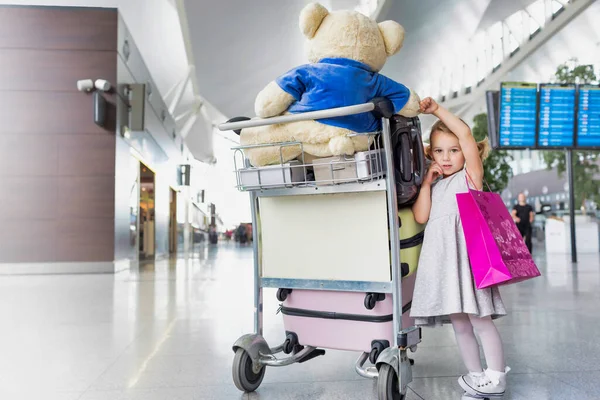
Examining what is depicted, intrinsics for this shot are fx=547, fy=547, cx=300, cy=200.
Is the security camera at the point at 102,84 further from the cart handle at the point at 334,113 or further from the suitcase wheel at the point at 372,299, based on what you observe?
the suitcase wheel at the point at 372,299

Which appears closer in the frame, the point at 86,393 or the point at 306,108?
the point at 306,108

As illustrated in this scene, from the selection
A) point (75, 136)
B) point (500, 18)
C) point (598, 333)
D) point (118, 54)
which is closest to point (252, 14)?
point (118, 54)

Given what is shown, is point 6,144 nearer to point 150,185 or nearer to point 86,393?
point 150,185

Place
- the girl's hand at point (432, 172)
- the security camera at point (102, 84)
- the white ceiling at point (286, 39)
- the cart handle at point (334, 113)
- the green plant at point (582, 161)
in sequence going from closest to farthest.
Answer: the cart handle at point (334, 113), the girl's hand at point (432, 172), the security camera at point (102, 84), the green plant at point (582, 161), the white ceiling at point (286, 39)

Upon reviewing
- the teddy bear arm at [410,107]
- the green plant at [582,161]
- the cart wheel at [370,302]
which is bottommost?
the cart wheel at [370,302]

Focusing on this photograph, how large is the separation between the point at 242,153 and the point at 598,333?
2.77m

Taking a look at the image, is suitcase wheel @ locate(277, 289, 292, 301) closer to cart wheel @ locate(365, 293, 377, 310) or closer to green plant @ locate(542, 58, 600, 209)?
cart wheel @ locate(365, 293, 377, 310)

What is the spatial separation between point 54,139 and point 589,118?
449 inches

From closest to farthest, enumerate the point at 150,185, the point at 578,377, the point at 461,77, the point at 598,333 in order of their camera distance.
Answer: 1. the point at 578,377
2. the point at 598,333
3. the point at 150,185
4. the point at 461,77

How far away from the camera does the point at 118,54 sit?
11.3 metres

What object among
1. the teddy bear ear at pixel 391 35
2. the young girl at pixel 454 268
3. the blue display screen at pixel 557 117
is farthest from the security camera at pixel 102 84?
the young girl at pixel 454 268

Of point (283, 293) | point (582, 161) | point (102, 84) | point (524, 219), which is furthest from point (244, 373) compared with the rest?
point (582, 161)

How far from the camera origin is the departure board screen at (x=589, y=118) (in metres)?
12.1

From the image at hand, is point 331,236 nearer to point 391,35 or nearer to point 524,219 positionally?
point 391,35
